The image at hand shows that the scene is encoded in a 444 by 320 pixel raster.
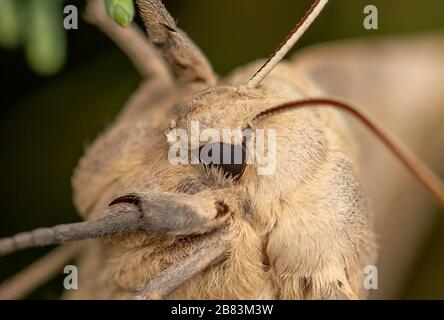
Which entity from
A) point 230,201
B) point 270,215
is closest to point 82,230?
point 230,201

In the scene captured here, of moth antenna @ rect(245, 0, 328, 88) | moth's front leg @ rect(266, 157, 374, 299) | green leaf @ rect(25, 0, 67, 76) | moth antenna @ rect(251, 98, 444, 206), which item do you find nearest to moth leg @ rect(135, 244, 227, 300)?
moth's front leg @ rect(266, 157, 374, 299)

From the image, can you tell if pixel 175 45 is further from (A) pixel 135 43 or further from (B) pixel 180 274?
(B) pixel 180 274

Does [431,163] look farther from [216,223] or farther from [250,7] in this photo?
[216,223]

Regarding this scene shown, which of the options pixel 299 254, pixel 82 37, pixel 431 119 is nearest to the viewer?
pixel 299 254

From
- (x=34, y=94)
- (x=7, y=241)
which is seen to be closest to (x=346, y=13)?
(x=34, y=94)

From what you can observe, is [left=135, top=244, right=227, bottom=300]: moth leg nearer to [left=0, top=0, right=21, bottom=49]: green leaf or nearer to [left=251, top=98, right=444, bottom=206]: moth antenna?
[left=251, top=98, right=444, bottom=206]: moth antenna

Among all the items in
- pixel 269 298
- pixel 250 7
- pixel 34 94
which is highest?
pixel 250 7

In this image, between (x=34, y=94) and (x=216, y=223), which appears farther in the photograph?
(x=34, y=94)
